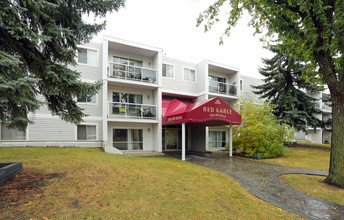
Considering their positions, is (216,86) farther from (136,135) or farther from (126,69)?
(136,135)

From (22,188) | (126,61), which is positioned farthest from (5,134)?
(126,61)

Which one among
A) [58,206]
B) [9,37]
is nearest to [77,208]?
[58,206]

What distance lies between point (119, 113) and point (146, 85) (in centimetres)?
322

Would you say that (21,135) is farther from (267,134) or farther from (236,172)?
(267,134)

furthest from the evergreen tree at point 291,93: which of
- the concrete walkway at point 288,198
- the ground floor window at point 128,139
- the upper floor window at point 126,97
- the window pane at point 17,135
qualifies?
the window pane at point 17,135

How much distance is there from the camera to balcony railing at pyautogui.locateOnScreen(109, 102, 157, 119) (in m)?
13.9

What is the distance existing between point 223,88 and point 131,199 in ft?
56.2

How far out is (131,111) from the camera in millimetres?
14383

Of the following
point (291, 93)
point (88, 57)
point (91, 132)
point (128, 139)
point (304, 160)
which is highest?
point (88, 57)

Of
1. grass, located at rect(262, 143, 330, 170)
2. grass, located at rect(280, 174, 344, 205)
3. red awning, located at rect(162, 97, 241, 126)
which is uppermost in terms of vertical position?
red awning, located at rect(162, 97, 241, 126)

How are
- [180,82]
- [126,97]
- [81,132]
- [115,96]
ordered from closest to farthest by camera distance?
[81,132] < [115,96] < [126,97] < [180,82]

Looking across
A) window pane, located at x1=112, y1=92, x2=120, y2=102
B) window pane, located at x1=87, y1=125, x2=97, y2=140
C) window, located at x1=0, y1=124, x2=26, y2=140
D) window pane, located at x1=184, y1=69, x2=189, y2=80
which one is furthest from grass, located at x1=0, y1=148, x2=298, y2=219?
window pane, located at x1=184, y1=69, x2=189, y2=80

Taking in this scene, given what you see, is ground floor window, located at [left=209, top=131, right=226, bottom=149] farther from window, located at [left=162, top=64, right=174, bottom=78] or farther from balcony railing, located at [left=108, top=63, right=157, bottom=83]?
balcony railing, located at [left=108, top=63, right=157, bottom=83]

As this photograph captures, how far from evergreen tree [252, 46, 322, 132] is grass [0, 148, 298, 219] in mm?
16208
